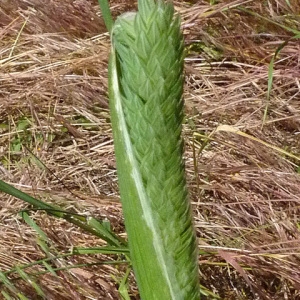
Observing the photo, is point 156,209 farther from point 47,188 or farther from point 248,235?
point 47,188

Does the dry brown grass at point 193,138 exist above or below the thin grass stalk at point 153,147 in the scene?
below

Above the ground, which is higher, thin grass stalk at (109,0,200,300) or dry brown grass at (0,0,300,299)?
thin grass stalk at (109,0,200,300)

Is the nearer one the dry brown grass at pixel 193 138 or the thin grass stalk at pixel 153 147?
the thin grass stalk at pixel 153 147

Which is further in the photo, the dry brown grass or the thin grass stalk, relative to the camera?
the dry brown grass

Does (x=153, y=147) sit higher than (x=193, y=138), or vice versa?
(x=153, y=147)
